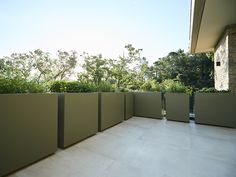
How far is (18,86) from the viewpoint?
2.29 metres

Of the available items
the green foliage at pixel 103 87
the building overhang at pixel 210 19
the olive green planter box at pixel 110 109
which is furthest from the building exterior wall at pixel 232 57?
the green foliage at pixel 103 87

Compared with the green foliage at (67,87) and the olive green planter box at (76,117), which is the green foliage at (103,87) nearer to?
the olive green planter box at (76,117)

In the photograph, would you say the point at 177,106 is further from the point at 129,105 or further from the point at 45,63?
the point at 45,63

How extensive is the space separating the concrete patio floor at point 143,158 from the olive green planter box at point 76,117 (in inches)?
7.3

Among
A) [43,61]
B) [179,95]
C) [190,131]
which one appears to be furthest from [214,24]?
[43,61]

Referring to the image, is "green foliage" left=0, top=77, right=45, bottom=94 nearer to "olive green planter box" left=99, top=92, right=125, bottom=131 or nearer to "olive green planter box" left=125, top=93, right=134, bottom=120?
"olive green planter box" left=99, top=92, right=125, bottom=131

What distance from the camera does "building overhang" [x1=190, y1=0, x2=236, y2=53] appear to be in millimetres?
4008

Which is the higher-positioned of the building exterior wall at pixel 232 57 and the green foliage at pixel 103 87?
the building exterior wall at pixel 232 57

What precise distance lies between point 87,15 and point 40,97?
17.2 feet

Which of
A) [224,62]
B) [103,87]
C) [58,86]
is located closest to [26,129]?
[58,86]

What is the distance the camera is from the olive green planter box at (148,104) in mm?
6070

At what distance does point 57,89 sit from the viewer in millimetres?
3279

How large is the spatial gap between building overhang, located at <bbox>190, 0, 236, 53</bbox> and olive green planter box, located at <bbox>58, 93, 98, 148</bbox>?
3.84m

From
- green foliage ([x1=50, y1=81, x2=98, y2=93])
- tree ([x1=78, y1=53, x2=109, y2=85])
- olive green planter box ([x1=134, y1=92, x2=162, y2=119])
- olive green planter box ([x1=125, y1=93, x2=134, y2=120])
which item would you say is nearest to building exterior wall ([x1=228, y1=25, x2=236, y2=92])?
olive green planter box ([x1=134, y1=92, x2=162, y2=119])
